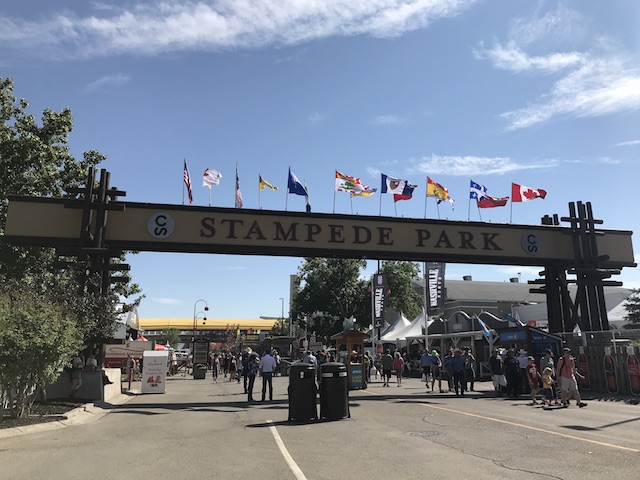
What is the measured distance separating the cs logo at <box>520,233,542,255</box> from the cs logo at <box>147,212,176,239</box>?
1431cm

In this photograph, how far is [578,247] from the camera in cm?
2206

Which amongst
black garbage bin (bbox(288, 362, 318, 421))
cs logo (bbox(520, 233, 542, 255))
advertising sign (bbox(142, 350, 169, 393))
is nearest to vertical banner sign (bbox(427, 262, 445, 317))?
cs logo (bbox(520, 233, 542, 255))

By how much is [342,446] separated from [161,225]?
12241 millimetres

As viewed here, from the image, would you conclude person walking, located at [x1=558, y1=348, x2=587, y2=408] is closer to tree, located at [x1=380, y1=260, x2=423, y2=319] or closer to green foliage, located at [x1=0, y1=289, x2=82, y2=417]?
green foliage, located at [x1=0, y1=289, x2=82, y2=417]

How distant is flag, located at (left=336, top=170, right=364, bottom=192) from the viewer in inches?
965

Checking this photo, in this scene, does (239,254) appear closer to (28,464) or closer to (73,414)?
(73,414)

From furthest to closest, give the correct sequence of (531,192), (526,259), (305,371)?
(531,192) < (526,259) < (305,371)

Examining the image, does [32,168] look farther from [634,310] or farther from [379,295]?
[634,310]

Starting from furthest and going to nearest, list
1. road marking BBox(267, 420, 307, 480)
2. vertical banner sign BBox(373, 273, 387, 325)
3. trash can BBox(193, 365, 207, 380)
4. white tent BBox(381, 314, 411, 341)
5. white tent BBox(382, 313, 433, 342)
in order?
white tent BBox(381, 314, 411, 341), white tent BBox(382, 313, 433, 342), vertical banner sign BBox(373, 273, 387, 325), trash can BBox(193, 365, 207, 380), road marking BBox(267, 420, 307, 480)

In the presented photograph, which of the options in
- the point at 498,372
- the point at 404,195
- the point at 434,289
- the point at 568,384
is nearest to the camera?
the point at 568,384

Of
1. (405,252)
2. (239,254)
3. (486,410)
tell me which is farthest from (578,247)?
(239,254)

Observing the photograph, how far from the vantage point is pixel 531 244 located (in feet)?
71.4

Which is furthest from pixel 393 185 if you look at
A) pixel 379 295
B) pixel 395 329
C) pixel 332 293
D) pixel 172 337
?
pixel 172 337

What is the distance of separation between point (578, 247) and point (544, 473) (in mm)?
17703
